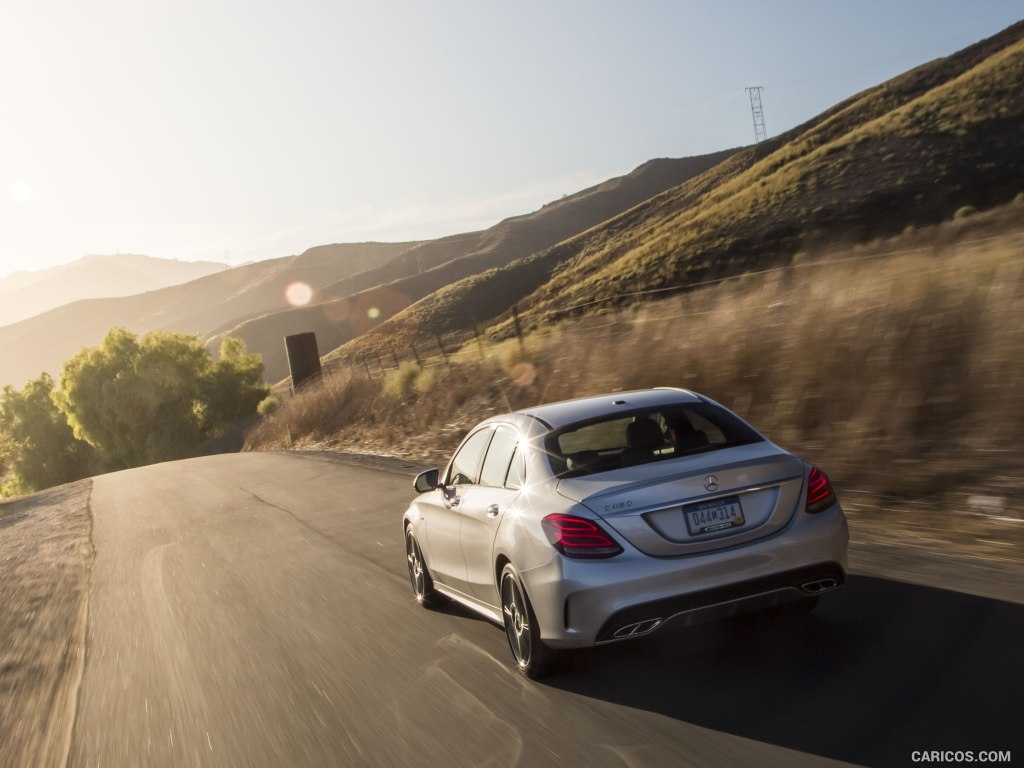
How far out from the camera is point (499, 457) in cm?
654

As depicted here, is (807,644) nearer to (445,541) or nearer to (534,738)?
(534,738)

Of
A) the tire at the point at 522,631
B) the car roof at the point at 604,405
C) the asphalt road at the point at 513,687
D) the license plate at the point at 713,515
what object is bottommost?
the asphalt road at the point at 513,687

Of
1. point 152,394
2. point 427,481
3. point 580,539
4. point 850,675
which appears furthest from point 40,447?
point 850,675

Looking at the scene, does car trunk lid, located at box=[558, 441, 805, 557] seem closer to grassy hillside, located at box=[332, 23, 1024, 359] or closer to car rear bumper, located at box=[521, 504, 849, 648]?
car rear bumper, located at box=[521, 504, 849, 648]

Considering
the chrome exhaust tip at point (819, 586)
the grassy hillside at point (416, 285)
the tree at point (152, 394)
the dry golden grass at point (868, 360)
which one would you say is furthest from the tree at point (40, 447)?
the grassy hillside at point (416, 285)

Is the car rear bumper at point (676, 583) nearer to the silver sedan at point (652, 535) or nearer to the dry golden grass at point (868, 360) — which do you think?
the silver sedan at point (652, 535)

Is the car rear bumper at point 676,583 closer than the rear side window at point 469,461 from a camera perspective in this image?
Yes

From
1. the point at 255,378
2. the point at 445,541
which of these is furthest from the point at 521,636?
the point at 255,378

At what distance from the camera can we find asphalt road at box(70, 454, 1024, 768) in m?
4.50

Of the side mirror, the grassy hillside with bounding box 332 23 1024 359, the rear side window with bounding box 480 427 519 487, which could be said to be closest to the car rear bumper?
the rear side window with bounding box 480 427 519 487

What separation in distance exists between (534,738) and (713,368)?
8877mm

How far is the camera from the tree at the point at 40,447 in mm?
78000

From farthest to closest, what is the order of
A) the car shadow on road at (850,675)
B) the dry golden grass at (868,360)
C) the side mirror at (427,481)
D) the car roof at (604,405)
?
the dry golden grass at (868,360) → the side mirror at (427,481) → the car roof at (604,405) → the car shadow on road at (850,675)

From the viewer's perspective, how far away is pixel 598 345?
16688 mm
